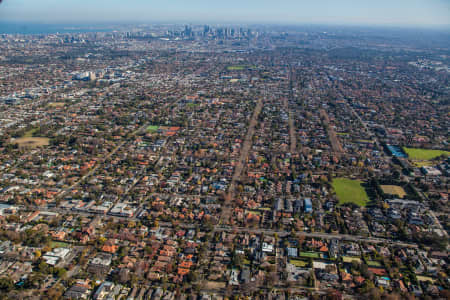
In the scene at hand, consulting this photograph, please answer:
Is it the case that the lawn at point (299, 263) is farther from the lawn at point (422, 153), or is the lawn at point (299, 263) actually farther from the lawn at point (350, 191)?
the lawn at point (422, 153)

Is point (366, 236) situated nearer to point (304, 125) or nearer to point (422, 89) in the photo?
point (304, 125)

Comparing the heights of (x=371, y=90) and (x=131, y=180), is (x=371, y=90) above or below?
above

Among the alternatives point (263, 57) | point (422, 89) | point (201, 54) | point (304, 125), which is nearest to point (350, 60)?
point (263, 57)

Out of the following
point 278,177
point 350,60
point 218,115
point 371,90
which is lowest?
point 278,177

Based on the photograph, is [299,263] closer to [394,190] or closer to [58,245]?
[394,190]

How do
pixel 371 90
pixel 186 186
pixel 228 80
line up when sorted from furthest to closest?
pixel 228 80, pixel 371 90, pixel 186 186
